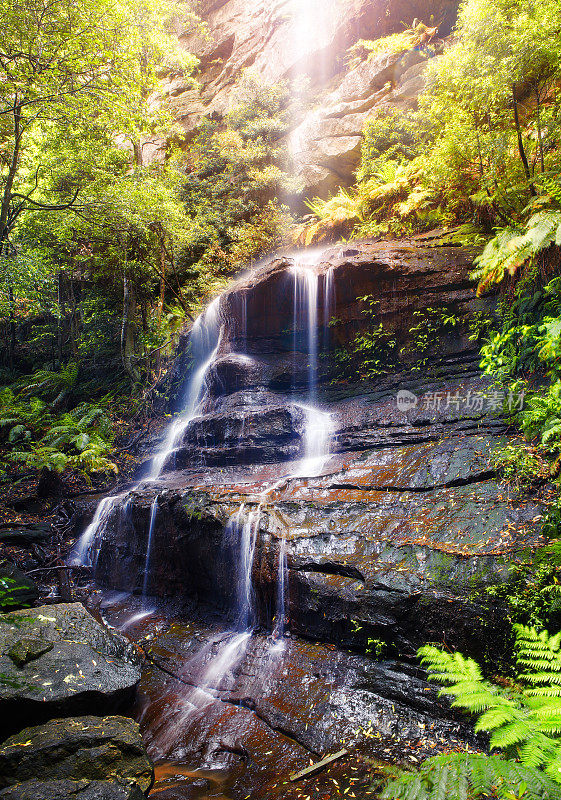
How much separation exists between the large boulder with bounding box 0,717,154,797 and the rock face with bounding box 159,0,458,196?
53.1 ft

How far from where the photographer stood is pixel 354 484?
611cm

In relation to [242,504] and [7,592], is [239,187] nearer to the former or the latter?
[242,504]

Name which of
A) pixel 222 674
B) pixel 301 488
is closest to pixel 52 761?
pixel 222 674

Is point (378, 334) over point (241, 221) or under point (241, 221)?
under

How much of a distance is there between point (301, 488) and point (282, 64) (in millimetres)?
20986

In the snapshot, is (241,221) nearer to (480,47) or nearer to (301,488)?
(480,47)

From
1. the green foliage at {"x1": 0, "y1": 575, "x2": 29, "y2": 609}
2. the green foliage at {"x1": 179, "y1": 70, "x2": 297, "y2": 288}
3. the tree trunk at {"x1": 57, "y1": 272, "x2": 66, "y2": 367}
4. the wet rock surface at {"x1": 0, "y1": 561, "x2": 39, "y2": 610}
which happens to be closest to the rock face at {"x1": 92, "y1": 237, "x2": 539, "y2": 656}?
the wet rock surface at {"x1": 0, "y1": 561, "x2": 39, "y2": 610}

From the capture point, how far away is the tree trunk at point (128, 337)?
13703 millimetres

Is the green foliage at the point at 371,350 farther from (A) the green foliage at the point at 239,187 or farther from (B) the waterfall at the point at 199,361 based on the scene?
(A) the green foliage at the point at 239,187

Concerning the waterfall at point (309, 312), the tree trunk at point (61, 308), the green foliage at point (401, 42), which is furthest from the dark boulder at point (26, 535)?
the green foliage at point (401, 42)

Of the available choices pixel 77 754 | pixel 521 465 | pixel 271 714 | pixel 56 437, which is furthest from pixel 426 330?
pixel 56 437

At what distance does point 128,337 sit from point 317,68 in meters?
14.9

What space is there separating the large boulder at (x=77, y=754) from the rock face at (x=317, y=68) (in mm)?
16192

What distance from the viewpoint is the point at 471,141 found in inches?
290
